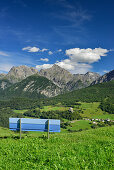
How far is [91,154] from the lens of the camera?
347 inches

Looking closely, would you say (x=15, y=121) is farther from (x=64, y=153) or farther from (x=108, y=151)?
(x=108, y=151)

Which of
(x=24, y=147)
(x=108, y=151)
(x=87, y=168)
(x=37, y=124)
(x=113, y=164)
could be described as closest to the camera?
(x=87, y=168)

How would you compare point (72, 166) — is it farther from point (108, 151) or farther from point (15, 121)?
point (15, 121)

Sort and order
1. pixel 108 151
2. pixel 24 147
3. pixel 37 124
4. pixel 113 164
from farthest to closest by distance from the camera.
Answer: pixel 37 124 → pixel 24 147 → pixel 108 151 → pixel 113 164

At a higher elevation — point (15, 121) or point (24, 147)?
point (15, 121)

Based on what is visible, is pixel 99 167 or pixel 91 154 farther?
pixel 91 154

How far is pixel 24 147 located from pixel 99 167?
591 centimetres

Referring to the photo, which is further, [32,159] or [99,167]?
[32,159]

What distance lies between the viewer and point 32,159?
873cm

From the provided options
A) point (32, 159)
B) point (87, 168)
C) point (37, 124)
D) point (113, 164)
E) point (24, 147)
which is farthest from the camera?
point (37, 124)

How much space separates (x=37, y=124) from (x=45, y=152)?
6.49 metres

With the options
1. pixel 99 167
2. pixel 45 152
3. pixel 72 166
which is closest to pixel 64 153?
pixel 45 152

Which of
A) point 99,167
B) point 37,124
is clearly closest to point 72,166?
point 99,167

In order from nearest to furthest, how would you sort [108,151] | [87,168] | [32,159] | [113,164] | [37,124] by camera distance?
[87,168], [113,164], [32,159], [108,151], [37,124]
